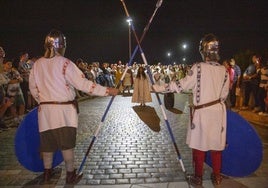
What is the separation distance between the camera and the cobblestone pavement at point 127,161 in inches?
202

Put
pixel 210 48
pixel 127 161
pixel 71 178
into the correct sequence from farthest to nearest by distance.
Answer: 1. pixel 127 161
2. pixel 71 178
3. pixel 210 48

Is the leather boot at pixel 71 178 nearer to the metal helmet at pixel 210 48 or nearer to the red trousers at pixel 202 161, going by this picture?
the red trousers at pixel 202 161

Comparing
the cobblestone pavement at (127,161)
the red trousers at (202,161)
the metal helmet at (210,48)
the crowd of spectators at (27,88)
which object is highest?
the metal helmet at (210,48)

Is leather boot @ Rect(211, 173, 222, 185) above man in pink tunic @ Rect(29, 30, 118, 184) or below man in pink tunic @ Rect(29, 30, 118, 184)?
below

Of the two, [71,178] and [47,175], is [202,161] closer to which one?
[71,178]

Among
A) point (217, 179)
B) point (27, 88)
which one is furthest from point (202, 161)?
point (27, 88)

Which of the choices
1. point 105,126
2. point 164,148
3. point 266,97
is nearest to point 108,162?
point 164,148

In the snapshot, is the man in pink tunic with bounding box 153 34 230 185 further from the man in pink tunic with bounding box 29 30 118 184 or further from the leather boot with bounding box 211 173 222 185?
the man in pink tunic with bounding box 29 30 118 184

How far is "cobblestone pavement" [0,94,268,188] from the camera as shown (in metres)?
5.12

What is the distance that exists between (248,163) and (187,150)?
1989 mm

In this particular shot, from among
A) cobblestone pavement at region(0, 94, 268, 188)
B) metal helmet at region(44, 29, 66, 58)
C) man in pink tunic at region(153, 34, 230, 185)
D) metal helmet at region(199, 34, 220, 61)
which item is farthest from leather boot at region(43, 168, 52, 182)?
metal helmet at region(199, 34, 220, 61)

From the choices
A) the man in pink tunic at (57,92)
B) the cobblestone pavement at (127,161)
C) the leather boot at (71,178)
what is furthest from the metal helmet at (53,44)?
the leather boot at (71,178)

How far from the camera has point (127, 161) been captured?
619 centimetres

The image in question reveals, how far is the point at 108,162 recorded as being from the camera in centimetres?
615
